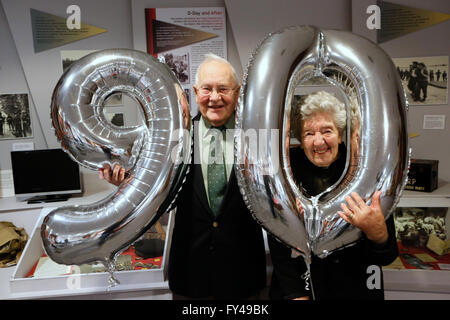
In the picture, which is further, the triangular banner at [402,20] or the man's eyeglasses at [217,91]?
the triangular banner at [402,20]

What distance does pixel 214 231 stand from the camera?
1.14m

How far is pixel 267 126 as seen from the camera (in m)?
0.59

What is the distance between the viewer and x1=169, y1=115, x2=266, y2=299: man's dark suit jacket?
1122 mm

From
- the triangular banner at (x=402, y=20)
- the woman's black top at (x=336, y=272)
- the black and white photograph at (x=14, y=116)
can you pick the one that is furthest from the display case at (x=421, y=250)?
the black and white photograph at (x=14, y=116)

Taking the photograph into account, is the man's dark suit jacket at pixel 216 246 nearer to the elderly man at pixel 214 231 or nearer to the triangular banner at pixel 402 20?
the elderly man at pixel 214 231

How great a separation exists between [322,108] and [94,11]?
2.08m

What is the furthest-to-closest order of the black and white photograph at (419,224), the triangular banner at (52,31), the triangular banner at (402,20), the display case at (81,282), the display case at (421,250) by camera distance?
the triangular banner at (52,31) → the triangular banner at (402,20) → the black and white photograph at (419,224) → the display case at (421,250) → the display case at (81,282)

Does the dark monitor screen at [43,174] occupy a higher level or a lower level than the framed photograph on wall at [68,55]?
lower

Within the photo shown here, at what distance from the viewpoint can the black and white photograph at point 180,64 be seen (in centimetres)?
239

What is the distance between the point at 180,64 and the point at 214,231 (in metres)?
1.62

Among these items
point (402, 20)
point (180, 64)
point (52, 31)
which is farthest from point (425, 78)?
point (52, 31)

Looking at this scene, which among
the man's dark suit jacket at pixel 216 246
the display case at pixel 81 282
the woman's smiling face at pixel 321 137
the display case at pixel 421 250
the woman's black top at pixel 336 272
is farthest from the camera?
the display case at pixel 421 250

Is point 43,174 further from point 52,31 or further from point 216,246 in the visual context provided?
point 216,246
